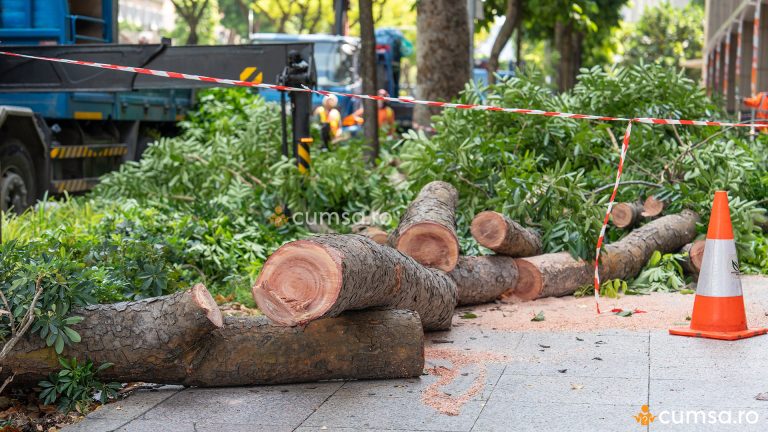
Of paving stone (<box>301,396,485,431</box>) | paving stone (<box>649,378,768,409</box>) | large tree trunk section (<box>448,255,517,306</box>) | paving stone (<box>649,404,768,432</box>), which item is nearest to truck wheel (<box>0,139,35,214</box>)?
large tree trunk section (<box>448,255,517,306</box>)

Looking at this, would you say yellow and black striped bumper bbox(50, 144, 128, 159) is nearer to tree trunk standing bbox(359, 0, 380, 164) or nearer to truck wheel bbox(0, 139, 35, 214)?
truck wheel bbox(0, 139, 35, 214)

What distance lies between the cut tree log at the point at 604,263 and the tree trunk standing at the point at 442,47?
270 inches

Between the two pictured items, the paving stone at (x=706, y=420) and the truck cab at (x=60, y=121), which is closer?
the paving stone at (x=706, y=420)

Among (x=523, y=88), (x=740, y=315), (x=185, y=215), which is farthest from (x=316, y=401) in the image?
(x=523, y=88)

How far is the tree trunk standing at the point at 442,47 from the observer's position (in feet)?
51.0

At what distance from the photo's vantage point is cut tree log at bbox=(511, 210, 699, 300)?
8.16m

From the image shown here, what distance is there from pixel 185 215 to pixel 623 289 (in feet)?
13.3

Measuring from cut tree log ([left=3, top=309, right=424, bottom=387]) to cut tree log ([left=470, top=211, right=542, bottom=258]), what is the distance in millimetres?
2450

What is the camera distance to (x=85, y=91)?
1059cm

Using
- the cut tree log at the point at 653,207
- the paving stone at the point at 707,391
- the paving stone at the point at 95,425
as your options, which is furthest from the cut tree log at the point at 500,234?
the paving stone at the point at 95,425

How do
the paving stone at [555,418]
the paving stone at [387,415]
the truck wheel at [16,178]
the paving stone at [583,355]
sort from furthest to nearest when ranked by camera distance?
the truck wheel at [16,178] < the paving stone at [583,355] < the paving stone at [387,415] < the paving stone at [555,418]

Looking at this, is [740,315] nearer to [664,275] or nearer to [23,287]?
[664,275]

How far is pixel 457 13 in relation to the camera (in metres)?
15.6

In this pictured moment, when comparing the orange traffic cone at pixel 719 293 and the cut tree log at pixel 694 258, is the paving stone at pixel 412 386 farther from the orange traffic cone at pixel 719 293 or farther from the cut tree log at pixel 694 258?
the cut tree log at pixel 694 258
